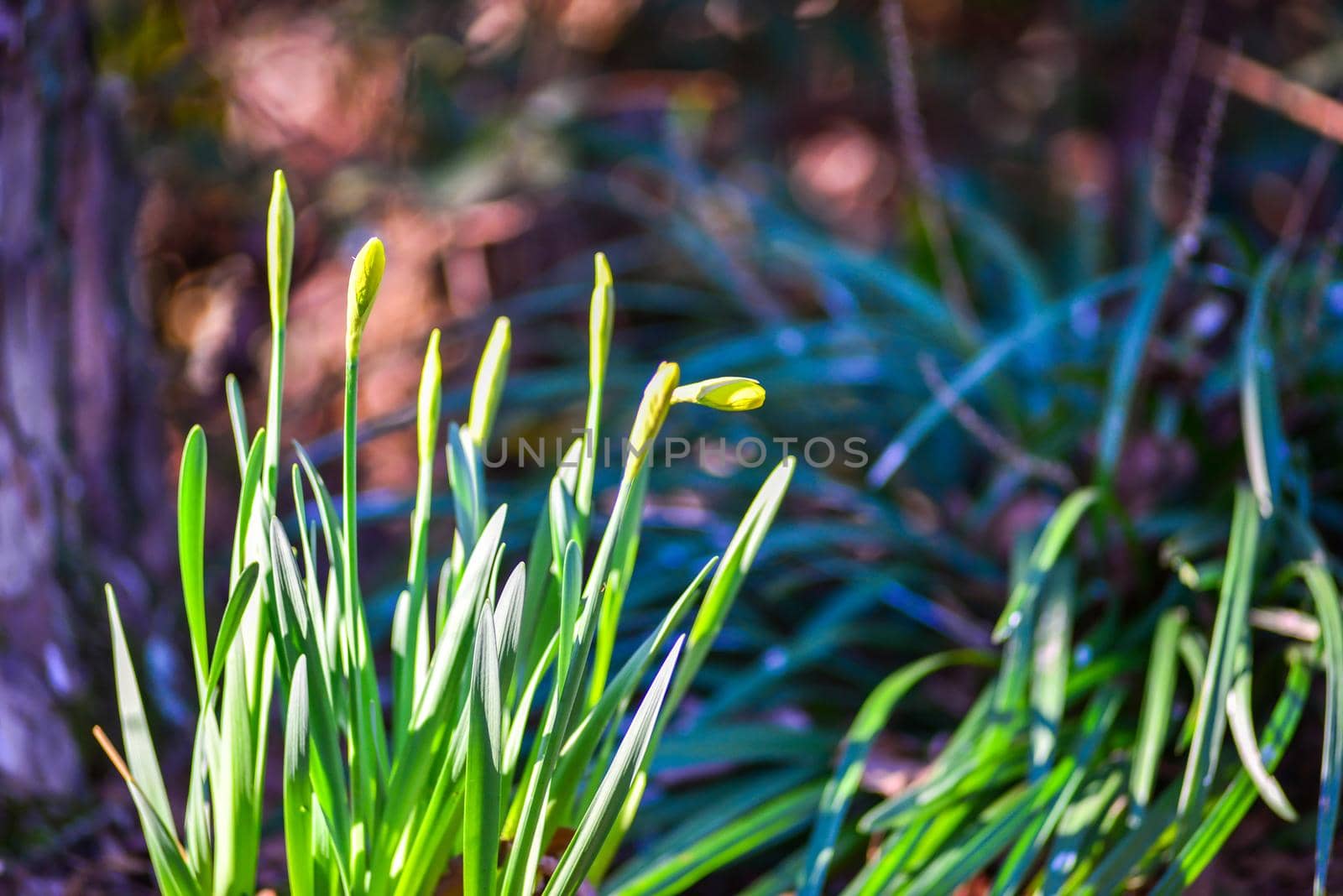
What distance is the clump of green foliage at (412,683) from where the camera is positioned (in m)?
0.62

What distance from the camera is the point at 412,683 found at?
73cm

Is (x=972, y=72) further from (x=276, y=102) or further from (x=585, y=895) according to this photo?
(x=585, y=895)

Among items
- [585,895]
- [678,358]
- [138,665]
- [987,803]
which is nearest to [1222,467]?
[987,803]

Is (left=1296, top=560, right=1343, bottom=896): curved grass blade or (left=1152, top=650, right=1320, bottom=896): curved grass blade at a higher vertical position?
(left=1296, top=560, right=1343, bottom=896): curved grass blade

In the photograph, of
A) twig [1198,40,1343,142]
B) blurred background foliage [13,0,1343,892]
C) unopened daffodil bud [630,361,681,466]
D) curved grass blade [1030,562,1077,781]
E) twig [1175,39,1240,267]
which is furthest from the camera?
twig [1198,40,1343,142]

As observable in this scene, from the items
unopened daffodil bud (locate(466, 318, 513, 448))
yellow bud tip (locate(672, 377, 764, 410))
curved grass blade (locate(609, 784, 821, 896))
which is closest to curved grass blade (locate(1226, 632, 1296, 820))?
curved grass blade (locate(609, 784, 821, 896))

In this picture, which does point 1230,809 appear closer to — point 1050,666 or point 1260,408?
point 1050,666

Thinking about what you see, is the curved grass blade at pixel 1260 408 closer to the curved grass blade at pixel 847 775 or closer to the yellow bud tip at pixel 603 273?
the curved grass blade at pixel 847 775

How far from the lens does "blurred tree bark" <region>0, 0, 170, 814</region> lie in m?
0.94

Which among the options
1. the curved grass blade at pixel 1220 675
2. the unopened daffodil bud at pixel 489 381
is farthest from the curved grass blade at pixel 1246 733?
the unopened daffodil bud at pixel 489 381

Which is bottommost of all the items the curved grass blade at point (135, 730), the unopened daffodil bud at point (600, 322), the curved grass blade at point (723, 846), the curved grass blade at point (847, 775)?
the curved grass blade at point (723, 846)

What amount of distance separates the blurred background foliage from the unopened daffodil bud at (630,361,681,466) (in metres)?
0.48

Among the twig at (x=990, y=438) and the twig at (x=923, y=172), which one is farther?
the twig at (x=923, y=172)

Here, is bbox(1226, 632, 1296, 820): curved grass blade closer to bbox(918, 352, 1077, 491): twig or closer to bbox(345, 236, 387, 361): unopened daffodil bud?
bbox(918, 352, 1077, 491): twig
